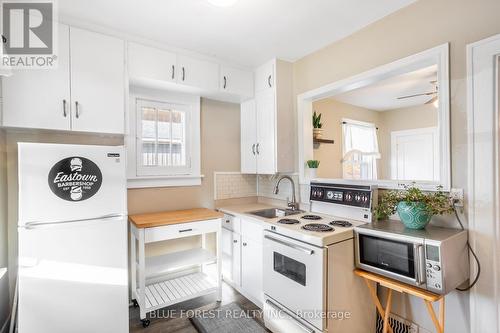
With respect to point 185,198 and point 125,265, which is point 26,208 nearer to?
point 125,265

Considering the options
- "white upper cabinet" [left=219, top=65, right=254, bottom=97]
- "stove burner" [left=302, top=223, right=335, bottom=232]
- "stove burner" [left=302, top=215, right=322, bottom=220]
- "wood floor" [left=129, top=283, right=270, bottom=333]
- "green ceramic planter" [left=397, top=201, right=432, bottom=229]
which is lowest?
"wood floor" [left=129, top=283, right=270, bottom=333]

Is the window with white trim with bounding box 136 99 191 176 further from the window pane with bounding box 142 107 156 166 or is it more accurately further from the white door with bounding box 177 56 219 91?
the white door with bounding box 177 56 219 91

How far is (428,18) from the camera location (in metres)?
1.80

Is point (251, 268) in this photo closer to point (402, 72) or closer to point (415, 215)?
point (415, 215)

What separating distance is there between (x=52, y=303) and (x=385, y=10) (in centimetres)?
331

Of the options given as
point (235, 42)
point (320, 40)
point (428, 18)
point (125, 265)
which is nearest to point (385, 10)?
point (428, 18)

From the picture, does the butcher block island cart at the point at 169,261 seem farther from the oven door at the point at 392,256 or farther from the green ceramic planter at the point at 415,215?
the green ceramic planter at the point at 415,215

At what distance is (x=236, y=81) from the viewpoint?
2934 millimetres

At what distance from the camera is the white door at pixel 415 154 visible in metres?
4.48

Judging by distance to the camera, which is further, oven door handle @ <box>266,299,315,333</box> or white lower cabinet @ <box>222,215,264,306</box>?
white lower cabinet @ <box>222,215,264,306</box>

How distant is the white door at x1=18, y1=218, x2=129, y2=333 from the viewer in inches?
65.2

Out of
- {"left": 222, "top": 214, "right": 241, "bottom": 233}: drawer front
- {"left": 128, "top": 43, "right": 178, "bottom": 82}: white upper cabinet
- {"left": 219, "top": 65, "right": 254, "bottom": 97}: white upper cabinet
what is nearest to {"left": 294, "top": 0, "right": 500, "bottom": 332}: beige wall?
{"left": 219, "top": 65, "right": 254, "bottom": 97}: white upper cabinet

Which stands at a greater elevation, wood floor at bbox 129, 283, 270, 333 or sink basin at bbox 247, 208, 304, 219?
sink basin at bbox 247, 208, 304, 219

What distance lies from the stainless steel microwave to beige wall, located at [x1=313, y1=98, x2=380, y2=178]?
1974 millimetres
